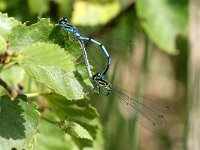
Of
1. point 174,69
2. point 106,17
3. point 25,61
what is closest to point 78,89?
point 25,61

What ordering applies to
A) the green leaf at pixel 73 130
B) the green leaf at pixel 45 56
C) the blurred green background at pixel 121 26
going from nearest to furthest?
1. the green leaf at pixel 45 56
2. the green leaf at pixel 73 130
3. the blurred green background at pixel 121 26

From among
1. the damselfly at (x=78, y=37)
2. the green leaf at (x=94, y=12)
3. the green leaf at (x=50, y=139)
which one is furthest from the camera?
the green leaf at (x=94, y=12)

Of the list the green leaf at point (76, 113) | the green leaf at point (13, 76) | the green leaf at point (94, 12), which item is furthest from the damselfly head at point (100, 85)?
the green leaf at point (94, 12)

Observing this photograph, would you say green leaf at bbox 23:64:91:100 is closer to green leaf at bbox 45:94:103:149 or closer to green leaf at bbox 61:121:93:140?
green leaf at bbox 61:121:93:140

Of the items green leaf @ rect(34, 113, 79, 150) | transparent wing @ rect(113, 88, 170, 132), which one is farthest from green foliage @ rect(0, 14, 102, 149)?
green leaf @ rect(34, 113, 79, 150)

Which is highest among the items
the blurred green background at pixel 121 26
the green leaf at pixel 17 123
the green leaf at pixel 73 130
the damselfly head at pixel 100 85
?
the blurred green background at pixel 121 26

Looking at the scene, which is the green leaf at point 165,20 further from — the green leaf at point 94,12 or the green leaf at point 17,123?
the green leaf at point 17,123

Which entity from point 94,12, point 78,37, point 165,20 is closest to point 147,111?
point 78,37

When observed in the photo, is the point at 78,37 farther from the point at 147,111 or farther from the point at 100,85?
the point at 147,111
